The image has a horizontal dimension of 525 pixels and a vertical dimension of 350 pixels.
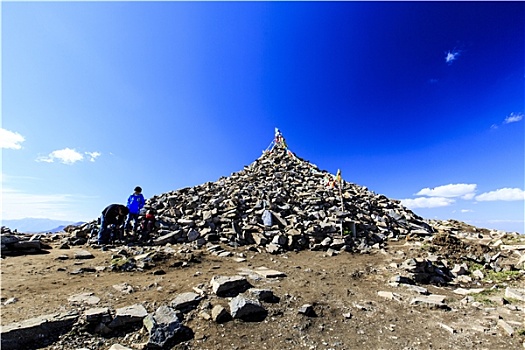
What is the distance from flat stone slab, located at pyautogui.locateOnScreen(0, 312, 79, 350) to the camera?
373 centimetres

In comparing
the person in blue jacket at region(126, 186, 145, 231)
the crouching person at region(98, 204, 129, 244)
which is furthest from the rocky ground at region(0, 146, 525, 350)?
the person in blue jacket at region(126, 186, 145, 231)

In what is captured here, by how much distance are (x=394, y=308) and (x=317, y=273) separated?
271cm

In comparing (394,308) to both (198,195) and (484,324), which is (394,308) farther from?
(198,195)

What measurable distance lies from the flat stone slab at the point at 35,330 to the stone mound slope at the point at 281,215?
6.67m

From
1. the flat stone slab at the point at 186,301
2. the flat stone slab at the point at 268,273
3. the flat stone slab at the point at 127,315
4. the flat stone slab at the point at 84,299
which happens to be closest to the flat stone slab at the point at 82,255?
the flat stone slab at the point at 84,299

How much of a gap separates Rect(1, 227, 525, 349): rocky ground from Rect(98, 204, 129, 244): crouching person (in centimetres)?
61

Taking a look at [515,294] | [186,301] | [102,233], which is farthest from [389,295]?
[102,233]

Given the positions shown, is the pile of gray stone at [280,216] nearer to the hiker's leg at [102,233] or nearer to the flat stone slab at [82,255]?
the hiker's leg at [102,233]

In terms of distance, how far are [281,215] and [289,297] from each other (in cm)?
800

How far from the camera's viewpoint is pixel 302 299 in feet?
18.8

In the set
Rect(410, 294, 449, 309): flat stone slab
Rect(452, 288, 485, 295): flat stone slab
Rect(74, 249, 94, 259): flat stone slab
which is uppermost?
Rect(74, 249, 94, 259): flat stone slab

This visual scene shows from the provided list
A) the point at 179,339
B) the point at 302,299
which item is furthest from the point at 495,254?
the point at 179,339

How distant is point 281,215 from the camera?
13719 millimetres

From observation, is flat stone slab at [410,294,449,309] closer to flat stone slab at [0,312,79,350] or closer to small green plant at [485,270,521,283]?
small green plant at [485,270,521,283]
